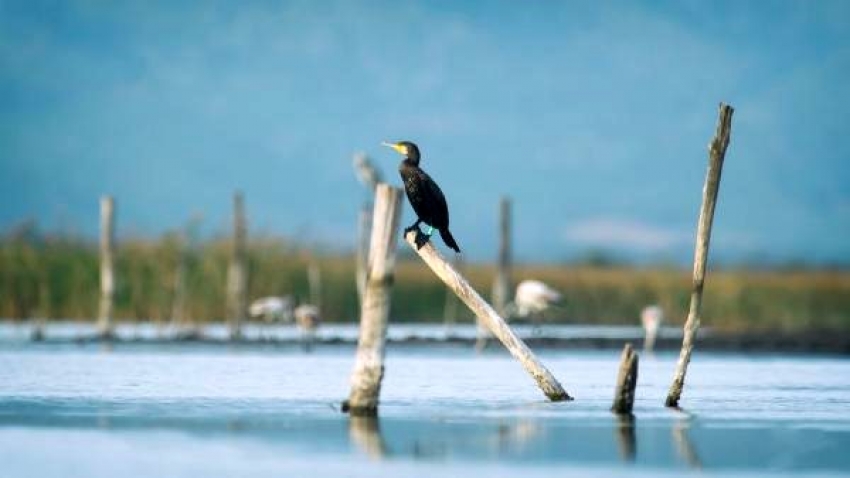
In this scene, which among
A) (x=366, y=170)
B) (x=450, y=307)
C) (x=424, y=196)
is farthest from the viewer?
(x=450, y=307)

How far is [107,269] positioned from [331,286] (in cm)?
621

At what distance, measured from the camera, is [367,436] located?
12242 mm

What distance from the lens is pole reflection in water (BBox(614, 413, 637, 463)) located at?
37.1 feet

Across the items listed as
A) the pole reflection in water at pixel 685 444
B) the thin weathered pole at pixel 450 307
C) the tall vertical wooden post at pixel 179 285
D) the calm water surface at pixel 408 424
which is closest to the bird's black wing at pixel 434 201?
the calm water surface at pixel 408 424

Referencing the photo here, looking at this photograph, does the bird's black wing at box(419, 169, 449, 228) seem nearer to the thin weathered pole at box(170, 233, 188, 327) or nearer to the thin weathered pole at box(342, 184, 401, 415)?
the thin weathered pole at box(342, 184, 401, 415)

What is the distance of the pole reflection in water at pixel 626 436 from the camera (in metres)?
11.3

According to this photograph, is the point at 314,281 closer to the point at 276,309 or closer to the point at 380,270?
the point at 276,309

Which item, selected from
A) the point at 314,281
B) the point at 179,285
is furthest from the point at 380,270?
the point at 314,281

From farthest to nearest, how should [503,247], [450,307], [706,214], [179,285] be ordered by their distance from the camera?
[450,307] < [179,285] < [503,247] < [706,214]

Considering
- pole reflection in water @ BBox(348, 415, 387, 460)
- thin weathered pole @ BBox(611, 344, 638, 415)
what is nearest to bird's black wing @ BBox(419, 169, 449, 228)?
thin weathered pole @ BBox(611, 344, 638, 415)

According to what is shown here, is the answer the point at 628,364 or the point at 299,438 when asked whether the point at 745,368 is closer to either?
the point at 628,364

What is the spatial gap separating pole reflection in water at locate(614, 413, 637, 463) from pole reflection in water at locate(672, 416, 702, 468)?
0.28m

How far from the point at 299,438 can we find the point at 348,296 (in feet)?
73.0

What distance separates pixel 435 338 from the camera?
28.8m
